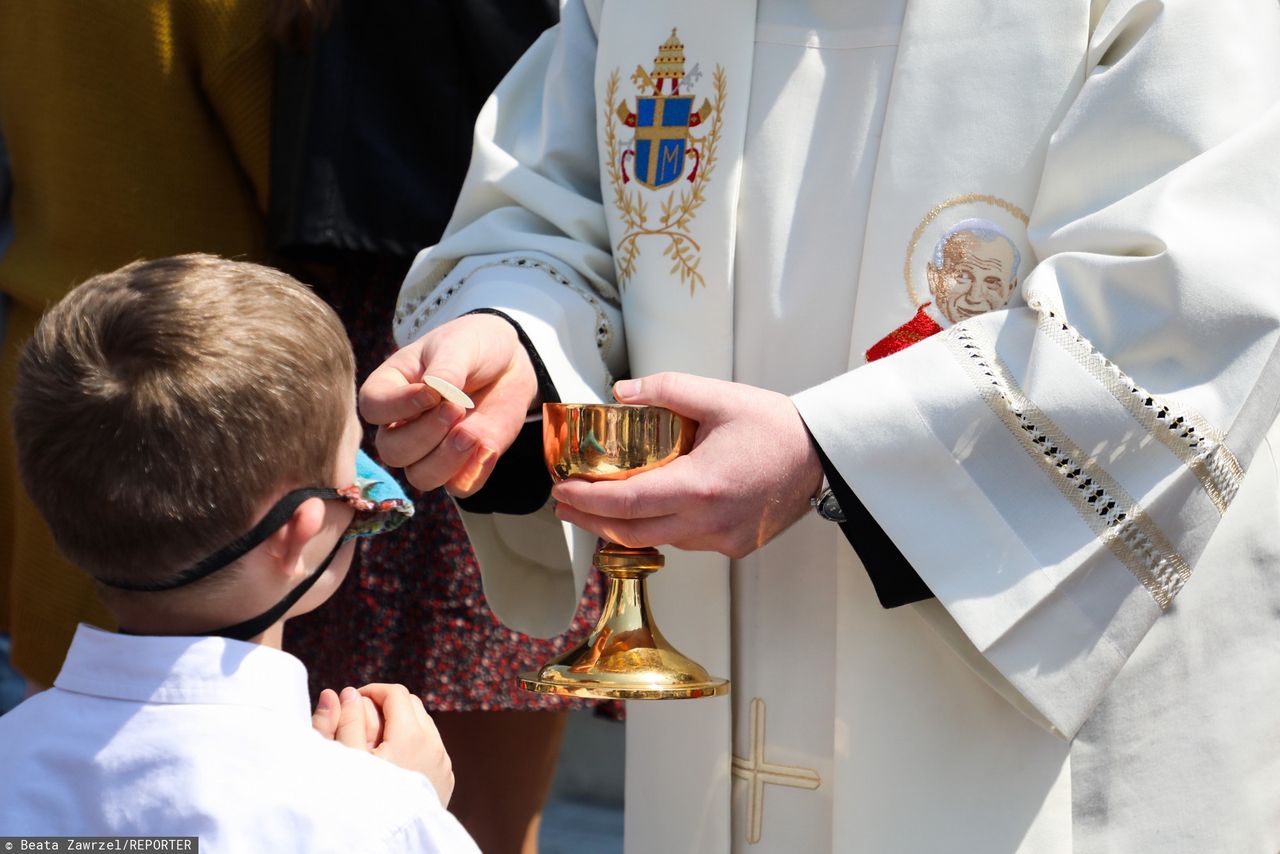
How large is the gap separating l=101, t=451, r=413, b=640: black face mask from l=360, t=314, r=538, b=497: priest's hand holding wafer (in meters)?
0.05

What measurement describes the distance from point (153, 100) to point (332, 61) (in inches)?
15.8

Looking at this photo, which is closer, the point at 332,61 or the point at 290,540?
the point at 290,540

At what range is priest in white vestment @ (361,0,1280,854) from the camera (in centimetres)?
188

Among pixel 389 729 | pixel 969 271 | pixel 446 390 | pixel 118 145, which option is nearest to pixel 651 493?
pixel 446 390

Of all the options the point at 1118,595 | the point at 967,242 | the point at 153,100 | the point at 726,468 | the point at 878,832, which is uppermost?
the point at 153,100

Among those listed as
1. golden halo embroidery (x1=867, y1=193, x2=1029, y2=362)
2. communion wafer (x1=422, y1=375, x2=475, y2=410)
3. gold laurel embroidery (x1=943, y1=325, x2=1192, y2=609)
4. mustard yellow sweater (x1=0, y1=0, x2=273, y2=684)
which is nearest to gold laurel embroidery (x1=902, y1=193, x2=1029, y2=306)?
golden halo embroidery (x1=867, y1=193, x2=1029, y2=362)

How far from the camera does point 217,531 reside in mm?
1733

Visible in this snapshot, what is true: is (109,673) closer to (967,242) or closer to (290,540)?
(290,540)

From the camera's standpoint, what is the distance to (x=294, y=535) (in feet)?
5.84

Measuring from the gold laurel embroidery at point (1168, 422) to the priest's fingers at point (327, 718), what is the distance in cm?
95

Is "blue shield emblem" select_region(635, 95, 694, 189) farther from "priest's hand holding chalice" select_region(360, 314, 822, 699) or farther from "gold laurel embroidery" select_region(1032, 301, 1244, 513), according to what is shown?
"gold laurel embroidery" select_region(1032, 301, 1244, 513)

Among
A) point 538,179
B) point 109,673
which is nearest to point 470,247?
point 538,179

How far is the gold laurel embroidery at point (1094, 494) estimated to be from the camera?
6.14ft

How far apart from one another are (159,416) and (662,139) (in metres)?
0.91
